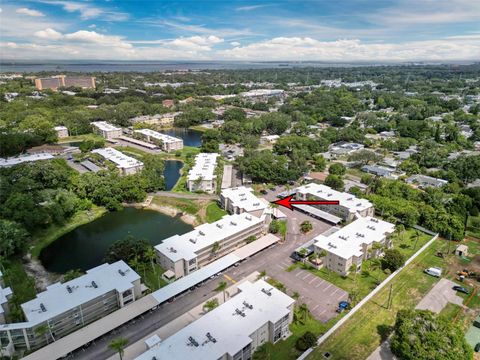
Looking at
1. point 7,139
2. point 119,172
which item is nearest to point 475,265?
point 119,172

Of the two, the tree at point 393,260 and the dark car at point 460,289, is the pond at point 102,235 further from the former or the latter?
the dark car at point 460,289

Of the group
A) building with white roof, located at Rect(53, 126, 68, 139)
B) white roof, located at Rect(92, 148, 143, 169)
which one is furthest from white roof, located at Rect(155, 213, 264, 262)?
building with white roof, located at Rect(53, 126, 68, 139)

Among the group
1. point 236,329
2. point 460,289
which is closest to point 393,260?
point 460,289

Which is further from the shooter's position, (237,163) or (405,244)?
(237,163)

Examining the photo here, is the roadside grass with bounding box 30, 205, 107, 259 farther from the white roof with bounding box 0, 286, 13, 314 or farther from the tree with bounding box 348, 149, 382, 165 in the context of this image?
the tree with bounding box 348, 149, 382, 165

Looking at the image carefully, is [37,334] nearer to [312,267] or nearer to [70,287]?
[70,287]

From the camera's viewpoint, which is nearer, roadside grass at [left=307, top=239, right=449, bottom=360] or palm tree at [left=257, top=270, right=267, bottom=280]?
roadside grass at [left=307, top=239, right=449, bottom=360]

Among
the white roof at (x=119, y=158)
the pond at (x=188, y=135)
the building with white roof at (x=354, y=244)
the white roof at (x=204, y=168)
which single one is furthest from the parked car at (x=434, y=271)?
the pond at (x=188, y=135)
